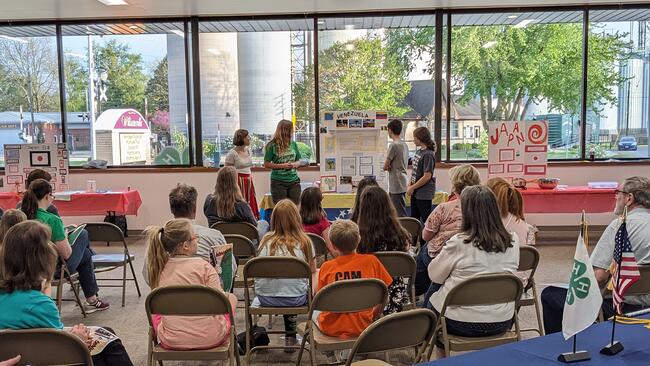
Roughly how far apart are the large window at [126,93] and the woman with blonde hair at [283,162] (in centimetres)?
242

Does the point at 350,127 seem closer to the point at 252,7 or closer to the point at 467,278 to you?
the point at 252,7

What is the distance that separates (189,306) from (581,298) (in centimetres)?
172

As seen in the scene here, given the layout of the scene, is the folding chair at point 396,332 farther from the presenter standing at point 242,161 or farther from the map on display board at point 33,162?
the map on display board at point 33,162

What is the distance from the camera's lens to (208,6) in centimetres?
726

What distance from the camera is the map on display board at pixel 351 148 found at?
257 inches

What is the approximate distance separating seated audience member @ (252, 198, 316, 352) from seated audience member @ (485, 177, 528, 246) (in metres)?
1.39

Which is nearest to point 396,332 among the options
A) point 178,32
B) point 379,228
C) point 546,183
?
point 379,228

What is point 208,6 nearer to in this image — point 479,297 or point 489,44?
point 489,44

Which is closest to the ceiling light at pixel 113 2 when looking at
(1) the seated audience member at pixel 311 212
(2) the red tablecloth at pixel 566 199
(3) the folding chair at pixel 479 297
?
(1) the seated audience member at pixel 311 212

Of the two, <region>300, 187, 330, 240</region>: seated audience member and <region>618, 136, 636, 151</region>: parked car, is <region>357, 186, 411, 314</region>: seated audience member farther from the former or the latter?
<region>618, 136, 636, 151</region>: parked car

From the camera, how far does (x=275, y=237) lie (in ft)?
11.2

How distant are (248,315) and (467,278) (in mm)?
1422

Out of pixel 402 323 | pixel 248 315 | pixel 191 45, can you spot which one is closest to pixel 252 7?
pixel 191 45

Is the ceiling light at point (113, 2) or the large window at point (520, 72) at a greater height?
the ceiling light at point (113, 2)
